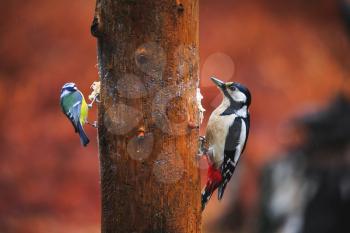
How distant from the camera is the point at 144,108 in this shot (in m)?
2.70

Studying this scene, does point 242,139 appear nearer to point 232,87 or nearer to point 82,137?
point 232,87

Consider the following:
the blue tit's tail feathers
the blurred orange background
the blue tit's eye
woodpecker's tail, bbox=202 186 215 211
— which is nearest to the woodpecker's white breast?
the blue tit's eye

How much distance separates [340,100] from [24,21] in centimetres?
800

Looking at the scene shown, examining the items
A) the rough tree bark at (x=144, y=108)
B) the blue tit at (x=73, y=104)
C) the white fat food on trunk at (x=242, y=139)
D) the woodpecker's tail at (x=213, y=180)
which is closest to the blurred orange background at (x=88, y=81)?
the white fat food on trunk at (x=242, y=139)

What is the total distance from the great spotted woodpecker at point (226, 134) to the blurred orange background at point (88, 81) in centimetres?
541

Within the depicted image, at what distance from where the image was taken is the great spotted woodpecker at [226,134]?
412cm

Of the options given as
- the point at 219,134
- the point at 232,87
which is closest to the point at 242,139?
the point at 219,134

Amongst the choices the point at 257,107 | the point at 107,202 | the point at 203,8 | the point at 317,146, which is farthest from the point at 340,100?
the point at 203,8

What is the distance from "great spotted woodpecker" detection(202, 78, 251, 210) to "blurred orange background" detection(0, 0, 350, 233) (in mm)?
5411

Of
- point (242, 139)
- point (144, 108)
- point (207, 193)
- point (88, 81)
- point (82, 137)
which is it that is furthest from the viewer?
point (88, 81)

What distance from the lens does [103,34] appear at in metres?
2.71

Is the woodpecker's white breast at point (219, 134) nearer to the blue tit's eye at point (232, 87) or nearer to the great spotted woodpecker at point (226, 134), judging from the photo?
the great spotted woodpecker at point (226, 134)

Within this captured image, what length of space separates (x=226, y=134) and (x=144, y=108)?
1.59 metres

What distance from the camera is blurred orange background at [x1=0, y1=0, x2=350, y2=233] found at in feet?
35.1
